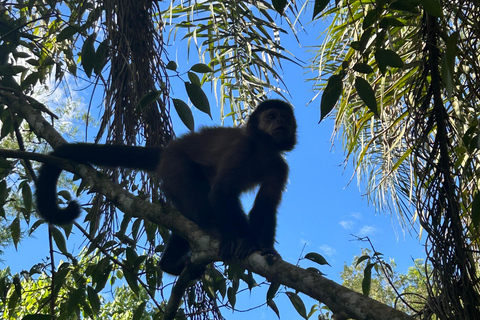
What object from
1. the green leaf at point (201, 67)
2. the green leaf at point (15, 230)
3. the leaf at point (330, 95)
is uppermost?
the green leaf at point (201, 67)

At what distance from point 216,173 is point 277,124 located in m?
0.84

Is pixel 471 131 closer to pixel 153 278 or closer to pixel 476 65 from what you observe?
pixel 476 65

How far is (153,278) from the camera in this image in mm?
4027

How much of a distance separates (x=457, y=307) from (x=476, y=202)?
592 mm

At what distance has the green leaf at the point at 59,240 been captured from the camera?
4.07 metres

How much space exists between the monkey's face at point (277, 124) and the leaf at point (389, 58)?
8.39 feet

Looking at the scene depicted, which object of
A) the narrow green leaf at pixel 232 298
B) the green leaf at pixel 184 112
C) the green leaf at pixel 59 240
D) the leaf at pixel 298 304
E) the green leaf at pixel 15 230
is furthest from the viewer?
the green leaf at pixel 15 230

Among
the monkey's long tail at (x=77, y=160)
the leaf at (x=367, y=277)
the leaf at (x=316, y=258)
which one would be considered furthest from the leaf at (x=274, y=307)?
the monkey's long tail at (x=77, y=160)

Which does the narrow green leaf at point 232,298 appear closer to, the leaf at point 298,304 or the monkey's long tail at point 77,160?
the leaf at point 298,304

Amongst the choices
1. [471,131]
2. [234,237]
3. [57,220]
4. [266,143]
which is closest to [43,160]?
[57,220]

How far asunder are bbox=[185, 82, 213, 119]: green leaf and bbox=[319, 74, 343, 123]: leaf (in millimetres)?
1005

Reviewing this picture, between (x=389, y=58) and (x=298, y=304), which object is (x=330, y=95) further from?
(x=298, y=304)

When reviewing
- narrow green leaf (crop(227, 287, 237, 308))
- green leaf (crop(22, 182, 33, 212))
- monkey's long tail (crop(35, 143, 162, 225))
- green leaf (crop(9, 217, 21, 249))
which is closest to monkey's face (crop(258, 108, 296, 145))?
monkey's long tail (crop(35, 143, 162, 225))

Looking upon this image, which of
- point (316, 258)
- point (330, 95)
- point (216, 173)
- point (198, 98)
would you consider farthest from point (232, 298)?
point (330, 95)
